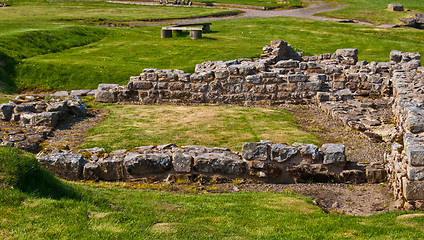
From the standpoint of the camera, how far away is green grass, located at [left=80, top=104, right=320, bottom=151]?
15.7 meters

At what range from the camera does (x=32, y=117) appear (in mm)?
17266

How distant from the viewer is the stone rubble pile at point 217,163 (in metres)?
12.8

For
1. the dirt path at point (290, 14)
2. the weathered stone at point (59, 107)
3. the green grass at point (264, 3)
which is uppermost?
the green grass at point (264, 3)

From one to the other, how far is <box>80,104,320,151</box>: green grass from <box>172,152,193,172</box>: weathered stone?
256 centimetres

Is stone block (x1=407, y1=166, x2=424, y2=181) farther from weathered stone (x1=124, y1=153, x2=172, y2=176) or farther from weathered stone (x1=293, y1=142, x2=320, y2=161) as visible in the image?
weathered stone (x1=124, y1=153, x2=172, y2=176)

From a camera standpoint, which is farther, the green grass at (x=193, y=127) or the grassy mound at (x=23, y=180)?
the green grass at (x=193, y=127)

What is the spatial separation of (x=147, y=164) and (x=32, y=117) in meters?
6.74

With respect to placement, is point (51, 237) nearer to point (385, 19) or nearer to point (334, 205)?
point (334, 205)

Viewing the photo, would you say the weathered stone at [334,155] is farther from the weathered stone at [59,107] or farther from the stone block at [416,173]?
the weathered stone at [59,107]

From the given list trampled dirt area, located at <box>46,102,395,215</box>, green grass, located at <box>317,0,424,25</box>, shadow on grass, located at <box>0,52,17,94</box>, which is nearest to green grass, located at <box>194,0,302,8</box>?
green grass, located at <box>317,0,424,25</box>

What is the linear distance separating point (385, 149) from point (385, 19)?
43.6m

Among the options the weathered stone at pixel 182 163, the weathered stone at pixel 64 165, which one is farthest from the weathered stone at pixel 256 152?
the weathered stone at pixel 64 165

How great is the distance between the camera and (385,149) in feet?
50.5

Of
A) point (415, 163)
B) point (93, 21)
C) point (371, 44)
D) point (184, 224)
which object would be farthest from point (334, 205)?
point (93, 21)
